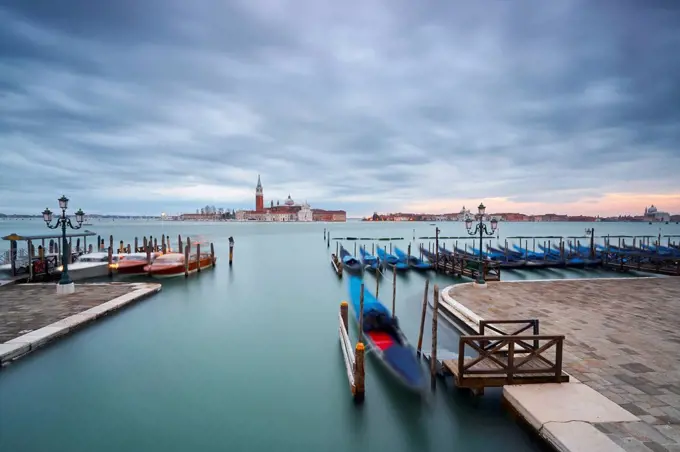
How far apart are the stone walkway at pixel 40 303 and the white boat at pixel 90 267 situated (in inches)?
176

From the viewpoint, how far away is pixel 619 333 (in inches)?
312

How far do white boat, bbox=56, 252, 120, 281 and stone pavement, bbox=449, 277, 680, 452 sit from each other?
743 inches

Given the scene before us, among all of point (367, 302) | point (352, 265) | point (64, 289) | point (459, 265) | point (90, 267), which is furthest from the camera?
point (352, 265)

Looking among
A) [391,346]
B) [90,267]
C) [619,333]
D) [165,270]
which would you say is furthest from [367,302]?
[90,267]

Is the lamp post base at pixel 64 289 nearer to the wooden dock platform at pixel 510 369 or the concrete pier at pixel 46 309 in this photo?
the concrete pier at pixel 46 309

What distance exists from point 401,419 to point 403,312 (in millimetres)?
8142

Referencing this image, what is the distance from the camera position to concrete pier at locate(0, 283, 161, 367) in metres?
8.38

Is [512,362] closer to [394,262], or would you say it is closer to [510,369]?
[510,369]

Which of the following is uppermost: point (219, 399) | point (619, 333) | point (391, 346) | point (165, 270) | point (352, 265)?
point (619, 333)

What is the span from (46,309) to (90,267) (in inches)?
393

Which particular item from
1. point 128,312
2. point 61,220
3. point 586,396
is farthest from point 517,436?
point 61,220

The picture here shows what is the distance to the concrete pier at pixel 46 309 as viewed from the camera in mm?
8375

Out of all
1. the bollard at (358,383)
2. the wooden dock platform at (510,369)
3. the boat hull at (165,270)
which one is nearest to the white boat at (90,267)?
the boat hull at (165,270)

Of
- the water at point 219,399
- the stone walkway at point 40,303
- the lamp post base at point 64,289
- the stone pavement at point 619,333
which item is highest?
the stone pavement at point 619,333
